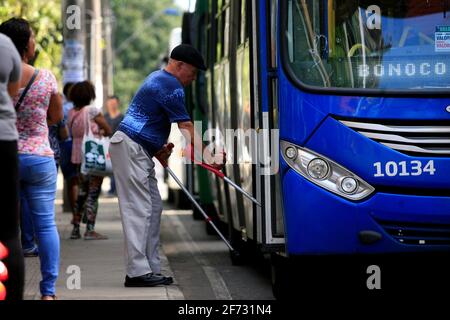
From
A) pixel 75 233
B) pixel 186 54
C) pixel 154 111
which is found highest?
pixel 186 54

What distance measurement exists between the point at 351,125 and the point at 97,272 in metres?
3.32

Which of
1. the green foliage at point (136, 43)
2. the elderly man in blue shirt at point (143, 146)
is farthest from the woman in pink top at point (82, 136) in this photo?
the green foliage at point (136, 43)

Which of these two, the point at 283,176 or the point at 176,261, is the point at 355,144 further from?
the point at 176,261

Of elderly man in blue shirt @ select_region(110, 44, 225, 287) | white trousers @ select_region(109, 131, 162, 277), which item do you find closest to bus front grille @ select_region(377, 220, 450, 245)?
elderly man in blue shirt @ select_region(110, 44, 225, 287)

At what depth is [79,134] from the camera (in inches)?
615

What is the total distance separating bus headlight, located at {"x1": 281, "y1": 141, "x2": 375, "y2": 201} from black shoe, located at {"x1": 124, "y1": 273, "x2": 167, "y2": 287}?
1.74 metres

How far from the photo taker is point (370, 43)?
937 centimetres

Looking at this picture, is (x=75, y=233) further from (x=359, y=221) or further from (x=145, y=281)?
(x=359, y=221)

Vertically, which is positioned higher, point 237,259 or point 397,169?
point 397,169

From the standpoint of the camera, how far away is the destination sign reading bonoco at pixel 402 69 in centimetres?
933

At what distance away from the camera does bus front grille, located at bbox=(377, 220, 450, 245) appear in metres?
9.17

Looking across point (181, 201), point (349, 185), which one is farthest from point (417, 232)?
point (181, 201)

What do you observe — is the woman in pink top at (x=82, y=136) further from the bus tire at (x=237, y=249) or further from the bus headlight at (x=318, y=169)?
the bus headlight at (x=318, y=169)

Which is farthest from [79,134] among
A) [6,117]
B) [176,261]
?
[6,117]
